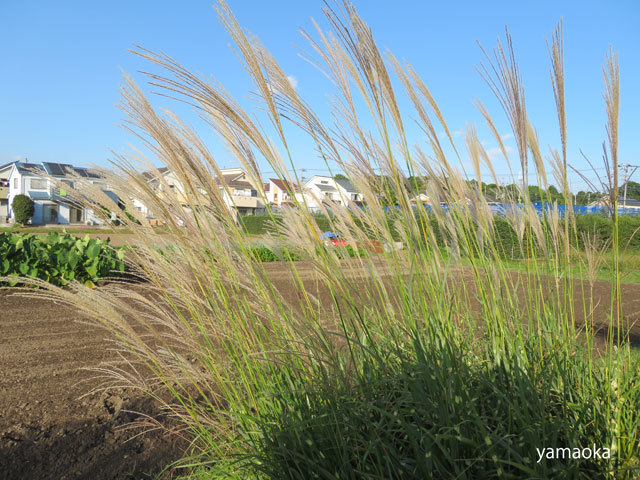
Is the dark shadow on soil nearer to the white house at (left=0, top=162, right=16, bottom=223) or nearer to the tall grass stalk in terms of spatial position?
the tall grass stalk

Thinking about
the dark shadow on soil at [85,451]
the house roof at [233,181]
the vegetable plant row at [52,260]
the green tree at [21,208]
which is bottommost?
the dark shadow on soil at [85,451]

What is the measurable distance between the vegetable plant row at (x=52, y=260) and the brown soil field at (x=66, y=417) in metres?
2.15

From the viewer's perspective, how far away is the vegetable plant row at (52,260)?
592cm

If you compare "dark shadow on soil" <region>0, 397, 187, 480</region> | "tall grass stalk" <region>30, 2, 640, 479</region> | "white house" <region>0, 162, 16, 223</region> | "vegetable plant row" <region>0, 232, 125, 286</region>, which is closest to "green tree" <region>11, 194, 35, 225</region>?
"white house" <region>0, 162, 16, 223</region>

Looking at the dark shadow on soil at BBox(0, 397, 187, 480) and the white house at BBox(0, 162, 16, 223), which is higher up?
the white house at BBox(0, 162, 16, 223)

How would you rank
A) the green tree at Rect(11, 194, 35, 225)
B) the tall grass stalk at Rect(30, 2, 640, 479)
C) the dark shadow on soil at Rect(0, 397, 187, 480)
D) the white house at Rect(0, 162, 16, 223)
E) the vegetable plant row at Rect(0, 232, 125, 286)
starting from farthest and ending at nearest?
the white house at Rect(0, 162, 16, 223), the green tree at Rect(11, 194, 35, 225), the vegetable plant row at Rect(0, 232, 125, 286), the dark shadow on soil at Rect(0, 397, 187, 480), the tall grass stalk at Rect(30, 2, 640, 479)

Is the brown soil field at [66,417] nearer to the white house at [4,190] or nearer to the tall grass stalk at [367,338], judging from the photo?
the tall grass stalk at [367,338]

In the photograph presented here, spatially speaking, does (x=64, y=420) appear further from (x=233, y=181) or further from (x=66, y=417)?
(x=233, y=181)

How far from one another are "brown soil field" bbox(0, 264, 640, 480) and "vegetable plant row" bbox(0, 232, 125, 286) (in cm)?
215

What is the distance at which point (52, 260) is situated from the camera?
6.21 metres

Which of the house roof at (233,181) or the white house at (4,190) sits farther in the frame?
the white house at (4,190)

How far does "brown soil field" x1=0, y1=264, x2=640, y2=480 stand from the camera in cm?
195

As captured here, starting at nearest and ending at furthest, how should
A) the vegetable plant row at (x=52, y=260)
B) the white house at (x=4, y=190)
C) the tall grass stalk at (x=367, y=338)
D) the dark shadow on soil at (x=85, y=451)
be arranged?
the tall grass stalk at (x=367, y=338)
the dark shadow on soil at (x=85, y=451)
the vegetable plant row at (x=52, y=260)
the white house at (x=4, y=190)

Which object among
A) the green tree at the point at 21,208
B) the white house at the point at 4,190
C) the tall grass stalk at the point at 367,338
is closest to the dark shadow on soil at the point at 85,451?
the tall grass stalk at the point at 367,338
